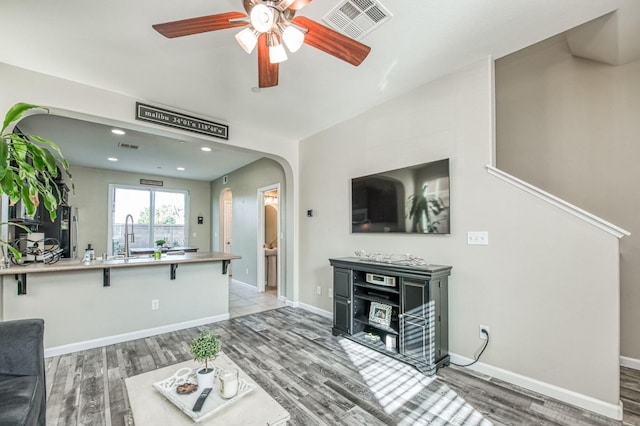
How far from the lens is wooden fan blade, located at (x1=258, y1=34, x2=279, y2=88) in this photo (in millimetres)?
1860

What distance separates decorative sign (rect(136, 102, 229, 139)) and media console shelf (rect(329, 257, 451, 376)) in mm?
2343

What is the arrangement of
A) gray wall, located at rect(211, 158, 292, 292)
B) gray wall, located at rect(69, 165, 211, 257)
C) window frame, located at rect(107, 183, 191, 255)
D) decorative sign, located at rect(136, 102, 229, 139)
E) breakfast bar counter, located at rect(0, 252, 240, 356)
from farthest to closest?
1. window frame, located at rect(107, 183, 191, 255)
2. gray wall, located at rect(69, 165, 211, 257)
3. gray wall, located at rect(211, 158, 292, 292)
4. decorative sign, located at rect(136, 102, 229, 139)
5. breakfast bar counter, located at rect(0, 252, 240, 356)

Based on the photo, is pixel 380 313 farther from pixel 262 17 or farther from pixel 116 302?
pixel 116 302

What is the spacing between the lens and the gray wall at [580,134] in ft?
8.56

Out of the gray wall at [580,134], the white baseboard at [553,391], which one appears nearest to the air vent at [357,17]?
the gray wall at [580,134]

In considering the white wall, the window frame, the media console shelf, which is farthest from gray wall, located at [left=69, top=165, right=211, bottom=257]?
the white wall

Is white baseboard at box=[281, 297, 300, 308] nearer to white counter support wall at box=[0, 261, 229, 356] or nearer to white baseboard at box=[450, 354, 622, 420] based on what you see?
white counter support wall at box=[0, 261, 229, 356]

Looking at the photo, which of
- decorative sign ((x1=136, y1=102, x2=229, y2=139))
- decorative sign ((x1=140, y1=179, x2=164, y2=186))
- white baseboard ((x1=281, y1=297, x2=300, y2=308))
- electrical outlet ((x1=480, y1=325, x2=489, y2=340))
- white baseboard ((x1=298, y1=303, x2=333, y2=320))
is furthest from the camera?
decorative sign ((x1=140, y1=179, x2=164, y2=186))

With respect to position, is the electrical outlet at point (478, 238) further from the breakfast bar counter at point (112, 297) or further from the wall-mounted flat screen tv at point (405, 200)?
the breakfast bar counter at point (112, 297)

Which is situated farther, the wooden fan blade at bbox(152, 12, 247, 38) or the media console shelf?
the media console shelf

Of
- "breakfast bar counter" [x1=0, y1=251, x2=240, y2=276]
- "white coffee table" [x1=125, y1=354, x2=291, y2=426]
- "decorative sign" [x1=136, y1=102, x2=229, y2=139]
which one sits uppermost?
"decorative sign" [x1=136, y1=102, x2=229, y2=139]

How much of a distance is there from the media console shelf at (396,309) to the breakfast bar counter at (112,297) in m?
1.88

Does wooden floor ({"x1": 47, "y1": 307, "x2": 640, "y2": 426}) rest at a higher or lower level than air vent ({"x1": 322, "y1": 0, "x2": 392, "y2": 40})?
lower

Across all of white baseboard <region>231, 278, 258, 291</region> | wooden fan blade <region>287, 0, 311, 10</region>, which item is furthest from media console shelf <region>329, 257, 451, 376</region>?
white baseboard <region>231, 278, 258, 291</region>
